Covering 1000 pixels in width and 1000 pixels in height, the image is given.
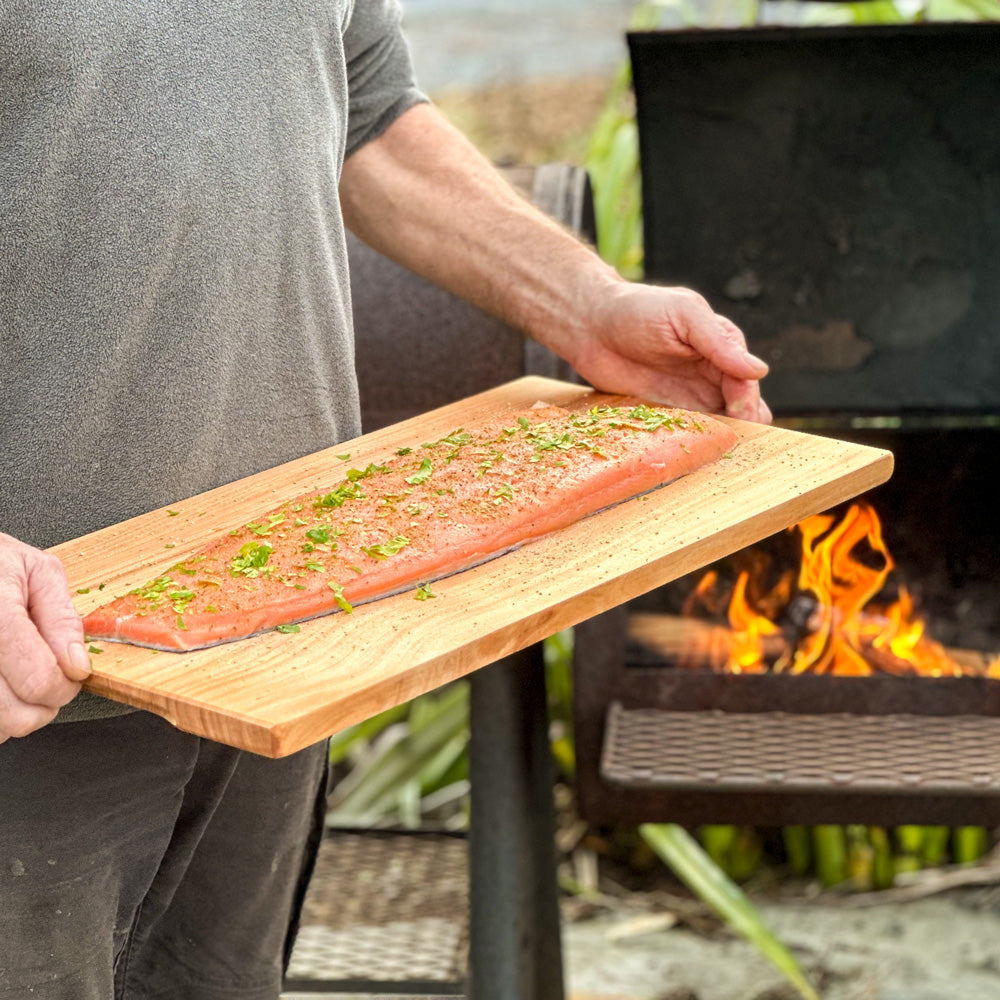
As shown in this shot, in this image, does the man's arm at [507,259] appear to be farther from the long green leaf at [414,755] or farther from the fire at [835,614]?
the long green leaf at [414,755]

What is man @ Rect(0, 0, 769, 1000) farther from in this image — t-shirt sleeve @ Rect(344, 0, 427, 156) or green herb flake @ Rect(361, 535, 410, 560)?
green herb flake @ Rect(361, 535, 410, 560)

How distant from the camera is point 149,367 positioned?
1683 mm

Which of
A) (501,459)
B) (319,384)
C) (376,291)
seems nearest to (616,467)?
(501,459)

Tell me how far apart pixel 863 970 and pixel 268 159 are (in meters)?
2.45

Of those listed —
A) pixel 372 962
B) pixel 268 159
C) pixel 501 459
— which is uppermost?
pixel 268 159

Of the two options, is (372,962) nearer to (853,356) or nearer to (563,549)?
(563,549)

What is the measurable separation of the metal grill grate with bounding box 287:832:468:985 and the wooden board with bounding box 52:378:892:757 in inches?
51.8

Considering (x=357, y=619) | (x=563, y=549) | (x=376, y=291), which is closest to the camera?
(x=357, y=619)

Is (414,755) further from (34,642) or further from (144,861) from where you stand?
(34,642)

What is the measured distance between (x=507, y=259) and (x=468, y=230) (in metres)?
0.09

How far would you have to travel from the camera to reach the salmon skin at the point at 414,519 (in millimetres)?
1500

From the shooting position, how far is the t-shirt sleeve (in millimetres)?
2092

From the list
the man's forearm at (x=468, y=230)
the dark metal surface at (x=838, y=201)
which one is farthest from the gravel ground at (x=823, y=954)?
the man's forearm at (x=468, y=230)

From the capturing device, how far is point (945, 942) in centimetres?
329
